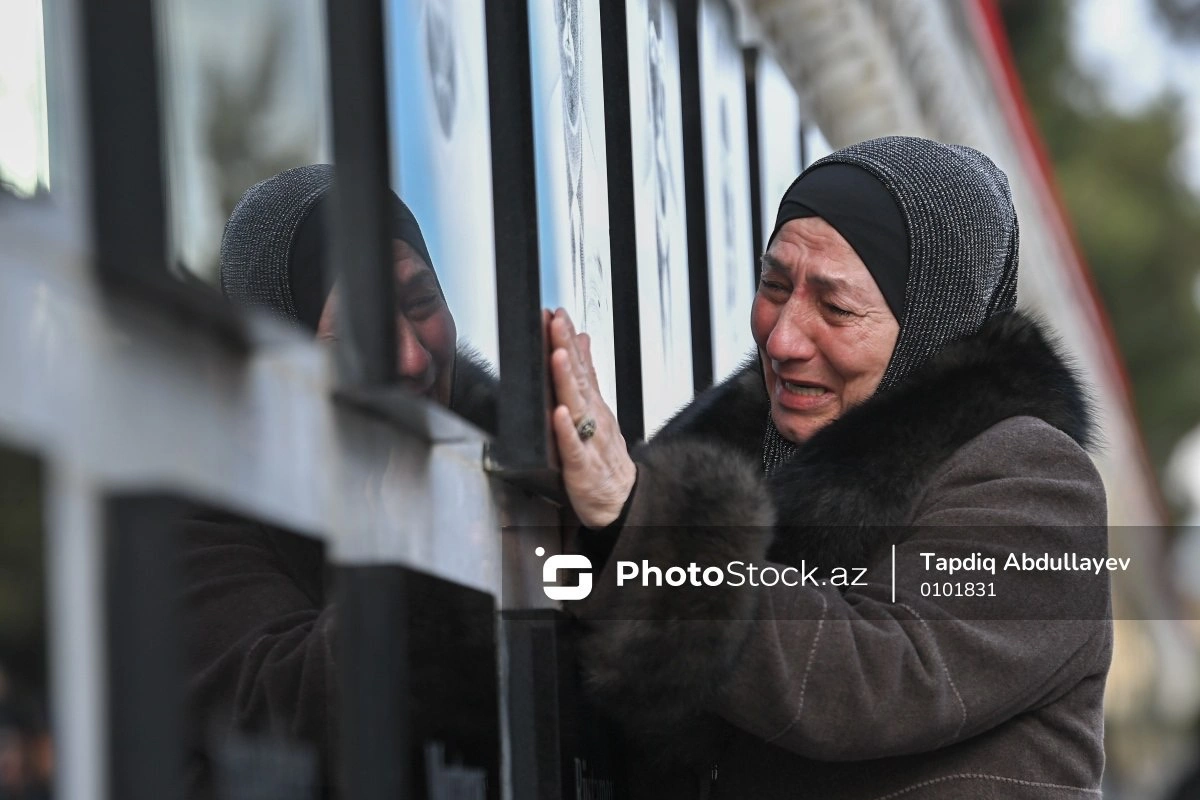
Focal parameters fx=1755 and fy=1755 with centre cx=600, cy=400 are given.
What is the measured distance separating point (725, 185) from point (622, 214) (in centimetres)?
110

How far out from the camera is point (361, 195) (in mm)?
1504

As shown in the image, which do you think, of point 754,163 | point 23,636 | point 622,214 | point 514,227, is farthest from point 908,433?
point 754,163

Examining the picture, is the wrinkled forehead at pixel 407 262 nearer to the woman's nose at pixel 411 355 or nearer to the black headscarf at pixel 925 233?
the woman's nose at pixel 411 355

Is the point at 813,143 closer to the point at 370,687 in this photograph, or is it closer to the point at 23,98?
the point at 370,687

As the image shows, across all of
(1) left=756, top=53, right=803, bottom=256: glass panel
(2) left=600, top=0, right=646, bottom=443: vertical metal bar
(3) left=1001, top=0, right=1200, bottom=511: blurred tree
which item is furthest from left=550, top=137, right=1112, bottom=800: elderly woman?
(3) left=1001, top=0, right=1200, bottom=511: blurred tree

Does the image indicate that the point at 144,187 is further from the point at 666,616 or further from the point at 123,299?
the point at 666,616

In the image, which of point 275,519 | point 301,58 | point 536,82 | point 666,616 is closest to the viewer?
point 275,519

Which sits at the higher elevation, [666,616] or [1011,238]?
[1011,238]

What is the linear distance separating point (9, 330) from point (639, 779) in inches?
57.4

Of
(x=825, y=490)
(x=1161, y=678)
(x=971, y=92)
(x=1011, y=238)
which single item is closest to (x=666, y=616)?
(x=825, y=490)

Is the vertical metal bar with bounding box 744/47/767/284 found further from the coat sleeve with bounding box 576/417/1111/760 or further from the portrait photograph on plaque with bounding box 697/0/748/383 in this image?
the coat sleeve with bounding box 576/417/1111/760

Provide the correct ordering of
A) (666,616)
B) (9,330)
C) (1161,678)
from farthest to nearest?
(1161,678)
(666,616)
(9,330)

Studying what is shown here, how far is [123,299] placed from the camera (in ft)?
3.73

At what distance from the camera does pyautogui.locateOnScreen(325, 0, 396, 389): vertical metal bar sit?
4.87ft
